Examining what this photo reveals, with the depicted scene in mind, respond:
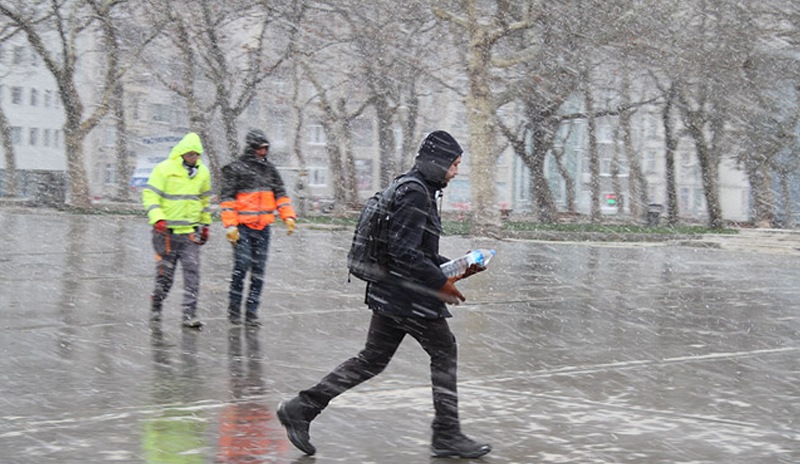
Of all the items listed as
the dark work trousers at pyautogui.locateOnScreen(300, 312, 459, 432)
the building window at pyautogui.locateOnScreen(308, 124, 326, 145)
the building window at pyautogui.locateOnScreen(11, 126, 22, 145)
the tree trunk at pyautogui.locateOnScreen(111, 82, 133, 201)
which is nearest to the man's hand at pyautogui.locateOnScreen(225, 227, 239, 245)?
the dark work trousers at pyautogui.locateOnScreen(300, 312, 459, 432)

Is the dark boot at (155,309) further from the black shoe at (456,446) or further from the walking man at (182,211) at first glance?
the black shoe at (456,446)

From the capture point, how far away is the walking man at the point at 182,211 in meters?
10.8

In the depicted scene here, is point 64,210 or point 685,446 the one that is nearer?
point 685,446

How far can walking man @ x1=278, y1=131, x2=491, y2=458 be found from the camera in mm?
6129

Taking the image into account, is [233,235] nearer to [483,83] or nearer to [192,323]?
[192,323]

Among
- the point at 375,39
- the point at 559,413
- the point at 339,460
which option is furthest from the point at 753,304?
the point at 375,39

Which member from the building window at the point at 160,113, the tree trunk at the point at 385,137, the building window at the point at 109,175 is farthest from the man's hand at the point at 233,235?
the building window at the point at 109,175

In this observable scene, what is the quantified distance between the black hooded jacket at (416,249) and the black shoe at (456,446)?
584 millimetres

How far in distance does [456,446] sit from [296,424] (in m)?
0.78

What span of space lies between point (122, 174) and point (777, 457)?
2066 inches

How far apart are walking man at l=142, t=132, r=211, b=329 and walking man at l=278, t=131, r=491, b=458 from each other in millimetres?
4652

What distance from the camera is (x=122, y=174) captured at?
56.8 m

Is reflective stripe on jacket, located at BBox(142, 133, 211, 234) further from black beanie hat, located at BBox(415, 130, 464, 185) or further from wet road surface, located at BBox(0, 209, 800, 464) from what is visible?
black beanie hat, located at BBox(415, 130, 464, 185)

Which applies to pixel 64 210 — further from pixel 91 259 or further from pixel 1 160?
pixel 1 160
